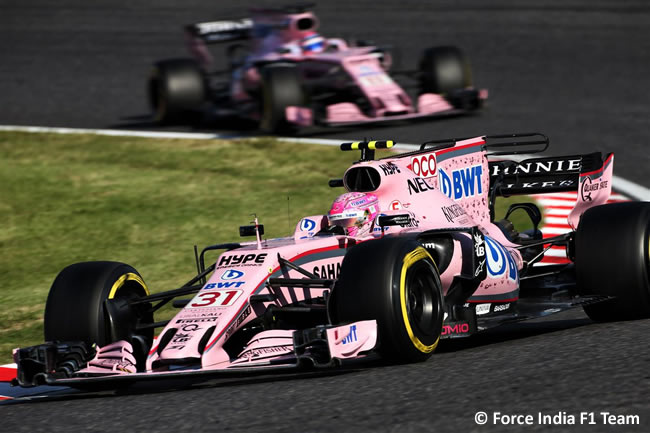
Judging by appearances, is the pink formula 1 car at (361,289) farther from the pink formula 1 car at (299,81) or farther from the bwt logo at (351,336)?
the pink formula 1 car at (299,81)

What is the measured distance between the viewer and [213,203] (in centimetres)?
1446

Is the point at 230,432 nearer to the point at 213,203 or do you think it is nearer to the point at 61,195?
the point at 213,203

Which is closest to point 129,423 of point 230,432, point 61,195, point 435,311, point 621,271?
point 230,432

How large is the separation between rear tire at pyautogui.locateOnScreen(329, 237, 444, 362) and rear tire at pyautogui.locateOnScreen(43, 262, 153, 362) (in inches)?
58.3

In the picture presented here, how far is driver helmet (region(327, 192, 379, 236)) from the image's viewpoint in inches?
320

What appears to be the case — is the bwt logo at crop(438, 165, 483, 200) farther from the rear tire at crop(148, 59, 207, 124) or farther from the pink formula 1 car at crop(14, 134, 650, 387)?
the rear tire at crop(148, 59, 207, 124)

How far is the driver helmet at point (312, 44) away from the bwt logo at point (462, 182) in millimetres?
9512

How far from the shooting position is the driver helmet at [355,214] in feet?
26.6

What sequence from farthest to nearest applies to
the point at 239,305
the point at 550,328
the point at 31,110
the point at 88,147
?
the point at 31,110 → the point at 88,147 → the point at 550,328 → the point at 239,305

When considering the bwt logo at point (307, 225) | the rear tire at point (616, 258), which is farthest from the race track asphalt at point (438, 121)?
the bwt logo at point (307, 225)

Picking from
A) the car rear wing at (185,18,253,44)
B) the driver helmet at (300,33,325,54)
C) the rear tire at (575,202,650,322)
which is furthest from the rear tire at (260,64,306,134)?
the rear tire at (575,202,650,322)

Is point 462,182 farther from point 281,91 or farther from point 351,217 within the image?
point 281,91

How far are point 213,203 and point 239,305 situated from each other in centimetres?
735

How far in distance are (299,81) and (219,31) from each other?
9.54 feet
